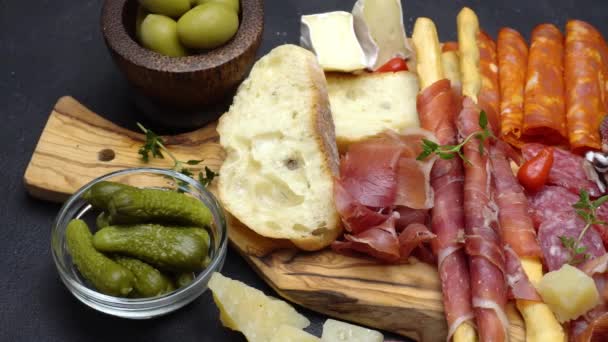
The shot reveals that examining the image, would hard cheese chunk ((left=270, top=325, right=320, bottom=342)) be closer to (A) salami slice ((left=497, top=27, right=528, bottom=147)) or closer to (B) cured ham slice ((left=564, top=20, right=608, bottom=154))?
(A) salami slice ((left=497, top=27, right=528, bottom=147))

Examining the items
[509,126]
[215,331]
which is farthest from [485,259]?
[215,331]

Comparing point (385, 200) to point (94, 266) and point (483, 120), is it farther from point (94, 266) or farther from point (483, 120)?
point (94, 266)

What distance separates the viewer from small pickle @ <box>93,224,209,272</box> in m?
2.21

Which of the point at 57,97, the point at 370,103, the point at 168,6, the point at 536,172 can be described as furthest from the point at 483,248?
the point at 57,97

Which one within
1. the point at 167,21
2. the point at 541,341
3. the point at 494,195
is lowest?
the point at 541,341

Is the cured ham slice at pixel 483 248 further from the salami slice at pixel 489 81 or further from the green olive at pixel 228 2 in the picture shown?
the green olive at pixel 228 2

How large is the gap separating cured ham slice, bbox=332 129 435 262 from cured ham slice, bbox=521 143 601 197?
46 centimetres

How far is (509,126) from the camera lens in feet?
9.08

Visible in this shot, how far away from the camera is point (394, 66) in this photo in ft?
9.76

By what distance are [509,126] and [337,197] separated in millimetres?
789

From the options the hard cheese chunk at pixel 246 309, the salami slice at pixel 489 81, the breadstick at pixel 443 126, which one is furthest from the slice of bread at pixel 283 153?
the salami slice at pixel 489 81

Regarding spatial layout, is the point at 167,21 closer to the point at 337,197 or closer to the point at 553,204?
the point at 337,197

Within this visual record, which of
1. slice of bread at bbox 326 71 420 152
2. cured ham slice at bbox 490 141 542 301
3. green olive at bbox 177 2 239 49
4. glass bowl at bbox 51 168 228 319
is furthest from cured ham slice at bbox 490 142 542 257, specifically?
green olive at bbox 177 2 239 49

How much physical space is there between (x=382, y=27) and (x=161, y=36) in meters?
0.88
